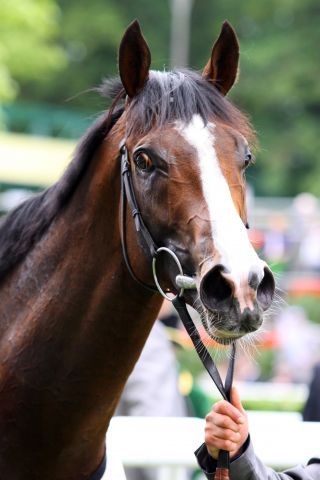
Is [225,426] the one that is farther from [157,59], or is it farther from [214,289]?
[157,59]

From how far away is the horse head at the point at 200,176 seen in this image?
2.66 meters

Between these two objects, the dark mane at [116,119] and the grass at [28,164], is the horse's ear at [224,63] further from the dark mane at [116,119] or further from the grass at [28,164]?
the grass at [28,164]

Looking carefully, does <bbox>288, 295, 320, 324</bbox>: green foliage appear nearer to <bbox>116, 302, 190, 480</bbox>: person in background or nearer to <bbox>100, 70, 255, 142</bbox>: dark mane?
<bbox>116, 302, 190, 480</bbox>: person in background

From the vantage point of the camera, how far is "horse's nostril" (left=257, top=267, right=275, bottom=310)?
106 inches

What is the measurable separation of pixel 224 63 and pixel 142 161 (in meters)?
0.51

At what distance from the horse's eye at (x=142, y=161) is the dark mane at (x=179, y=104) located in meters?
0.10

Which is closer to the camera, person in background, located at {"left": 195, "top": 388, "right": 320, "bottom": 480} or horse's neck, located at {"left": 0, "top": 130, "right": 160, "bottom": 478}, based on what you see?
person in background, located at {"left": 195, "top": 388, "right": 320, "bottom": 480}

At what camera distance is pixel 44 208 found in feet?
11.0

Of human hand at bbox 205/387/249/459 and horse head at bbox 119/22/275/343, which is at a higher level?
horse head at bbox 119/22/275/343

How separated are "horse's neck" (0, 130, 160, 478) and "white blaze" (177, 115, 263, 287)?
35 centimetres

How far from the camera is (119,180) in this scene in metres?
3.19

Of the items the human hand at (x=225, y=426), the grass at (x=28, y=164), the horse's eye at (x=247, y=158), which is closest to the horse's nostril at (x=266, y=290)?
the human hand at (x=225, y=426)

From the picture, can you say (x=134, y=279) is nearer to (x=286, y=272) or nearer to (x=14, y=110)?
(x=286, y=272)

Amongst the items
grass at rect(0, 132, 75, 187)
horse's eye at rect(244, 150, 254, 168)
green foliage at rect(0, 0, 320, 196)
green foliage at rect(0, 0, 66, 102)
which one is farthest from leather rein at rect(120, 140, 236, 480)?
green foliage at rect(0, 0, 320, 196)
